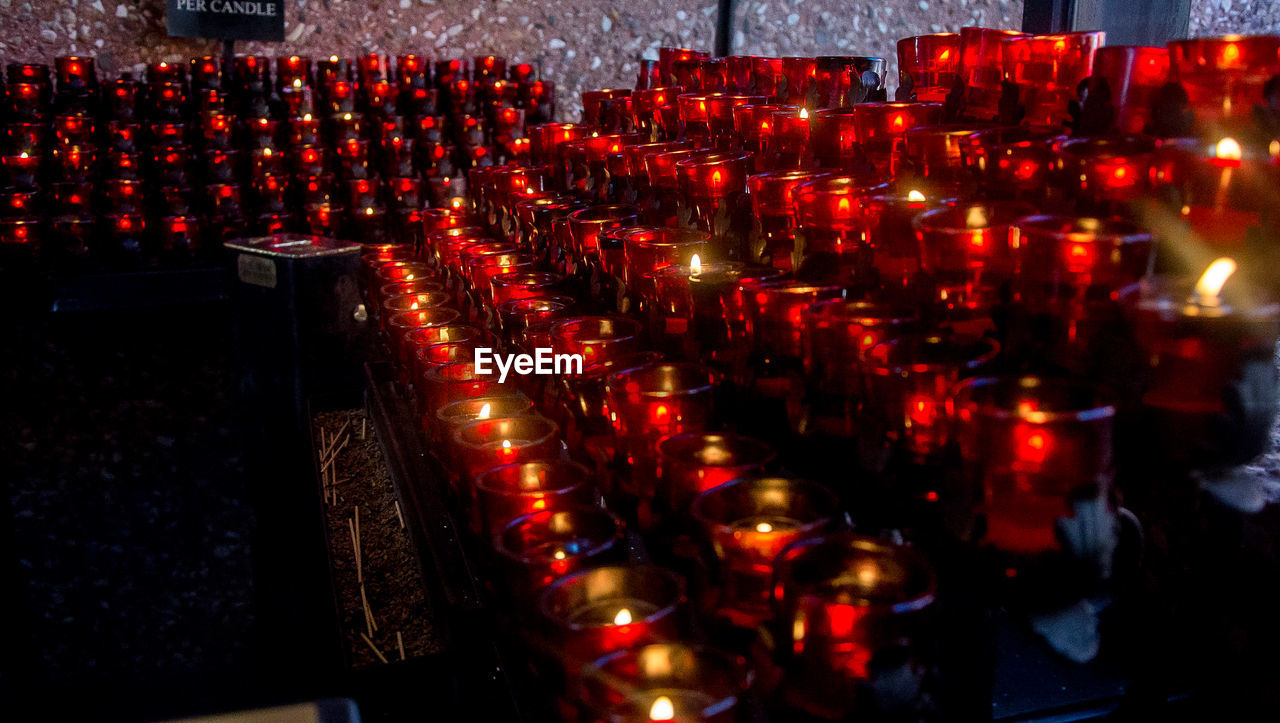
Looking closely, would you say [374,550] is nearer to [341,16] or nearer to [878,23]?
[341,16]

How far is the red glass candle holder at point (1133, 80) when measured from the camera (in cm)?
74

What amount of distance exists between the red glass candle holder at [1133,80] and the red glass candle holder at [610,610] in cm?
47

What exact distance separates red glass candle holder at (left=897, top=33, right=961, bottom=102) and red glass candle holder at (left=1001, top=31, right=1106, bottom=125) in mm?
99

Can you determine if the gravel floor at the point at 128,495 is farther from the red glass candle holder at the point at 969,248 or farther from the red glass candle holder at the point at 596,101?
the red glass candle holder at the point at 969,248

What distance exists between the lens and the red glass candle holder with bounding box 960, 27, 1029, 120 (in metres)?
0.91

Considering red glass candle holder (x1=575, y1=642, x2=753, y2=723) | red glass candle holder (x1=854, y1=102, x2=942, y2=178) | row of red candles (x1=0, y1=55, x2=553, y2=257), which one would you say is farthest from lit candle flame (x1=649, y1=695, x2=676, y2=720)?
row of red candles (x1=0, y1=55, x2=553, y2=257)

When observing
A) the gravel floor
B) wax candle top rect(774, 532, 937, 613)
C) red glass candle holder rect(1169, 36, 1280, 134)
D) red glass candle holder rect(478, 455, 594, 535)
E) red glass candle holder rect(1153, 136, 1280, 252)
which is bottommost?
the gravel floor

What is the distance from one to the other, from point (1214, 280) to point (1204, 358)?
0.15ft

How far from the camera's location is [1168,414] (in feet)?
2.08

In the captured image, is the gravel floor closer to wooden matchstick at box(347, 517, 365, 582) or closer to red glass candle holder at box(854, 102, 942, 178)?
wooden matchstick at box(347, 517, 365, 582)

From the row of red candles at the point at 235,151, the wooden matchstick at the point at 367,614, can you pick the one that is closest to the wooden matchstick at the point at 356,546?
the wooden matchstick at the point at 367,614

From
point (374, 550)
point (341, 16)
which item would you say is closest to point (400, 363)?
point (374, 550)

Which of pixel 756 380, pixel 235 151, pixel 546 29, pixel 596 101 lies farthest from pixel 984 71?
pixel 546 29

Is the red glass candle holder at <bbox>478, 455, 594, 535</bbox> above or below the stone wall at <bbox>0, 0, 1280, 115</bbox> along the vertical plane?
below
